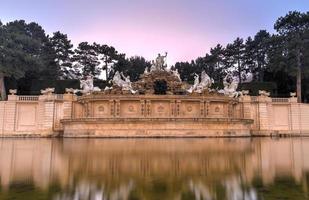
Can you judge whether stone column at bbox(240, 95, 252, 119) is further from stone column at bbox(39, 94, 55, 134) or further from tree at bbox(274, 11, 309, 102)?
stone column at bbox(39, 94, 55, 134)

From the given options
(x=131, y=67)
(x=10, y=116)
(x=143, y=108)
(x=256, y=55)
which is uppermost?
(x=256, y=55)

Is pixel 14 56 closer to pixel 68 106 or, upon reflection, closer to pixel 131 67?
pixel 68 106

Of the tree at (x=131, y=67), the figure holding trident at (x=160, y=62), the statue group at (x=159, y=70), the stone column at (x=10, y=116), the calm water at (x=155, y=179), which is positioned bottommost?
the calm water at (x=155, y=179)

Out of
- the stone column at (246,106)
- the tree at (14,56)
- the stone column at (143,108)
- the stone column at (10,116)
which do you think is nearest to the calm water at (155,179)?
the stone column at (143,108)

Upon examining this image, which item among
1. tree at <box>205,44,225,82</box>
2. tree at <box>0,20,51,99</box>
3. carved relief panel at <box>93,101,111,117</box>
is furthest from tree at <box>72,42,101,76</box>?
carved relief panel at <box>93,101,111,117</box>

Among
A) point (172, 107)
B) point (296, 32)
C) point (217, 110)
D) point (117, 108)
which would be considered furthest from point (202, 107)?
point (296, 32)

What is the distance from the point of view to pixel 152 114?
121 ft

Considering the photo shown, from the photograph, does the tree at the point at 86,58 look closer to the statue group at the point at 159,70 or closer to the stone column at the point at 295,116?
the statue group at the point at 159,70

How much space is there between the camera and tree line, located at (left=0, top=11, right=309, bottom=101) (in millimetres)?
47906

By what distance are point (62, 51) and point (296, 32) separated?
123ft

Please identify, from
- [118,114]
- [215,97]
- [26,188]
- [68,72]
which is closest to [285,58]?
[215,97]

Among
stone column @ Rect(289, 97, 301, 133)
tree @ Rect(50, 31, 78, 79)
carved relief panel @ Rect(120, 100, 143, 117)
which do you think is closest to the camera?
carved relief panel @ Rect(120, 100, 143, 117)

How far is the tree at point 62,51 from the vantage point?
206 ft

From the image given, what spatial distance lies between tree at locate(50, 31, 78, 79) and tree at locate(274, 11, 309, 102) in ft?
112
